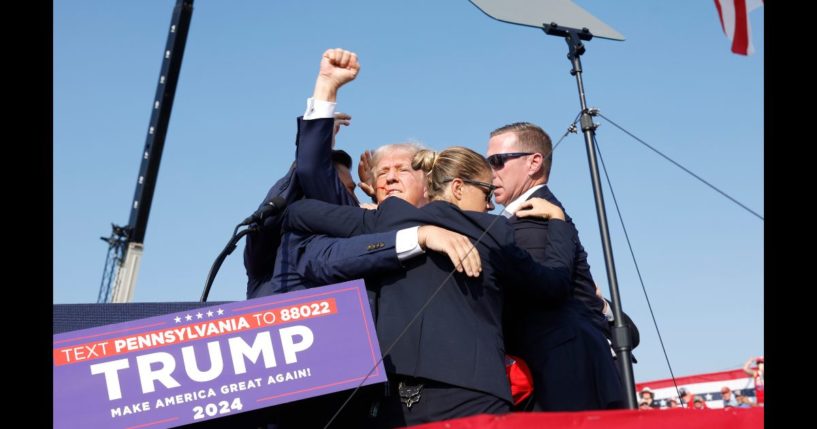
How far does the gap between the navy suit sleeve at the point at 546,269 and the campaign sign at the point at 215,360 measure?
1.92ft

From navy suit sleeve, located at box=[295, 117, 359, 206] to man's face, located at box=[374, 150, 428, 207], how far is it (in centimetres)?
45

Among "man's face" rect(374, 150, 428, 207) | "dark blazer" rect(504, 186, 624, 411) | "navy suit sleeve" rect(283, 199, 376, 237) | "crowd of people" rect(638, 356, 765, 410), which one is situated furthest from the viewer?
"crowd of people" rect(638, 356, 765, 410)

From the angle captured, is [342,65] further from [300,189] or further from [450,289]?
[450,289]

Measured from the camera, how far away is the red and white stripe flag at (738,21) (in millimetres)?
3148

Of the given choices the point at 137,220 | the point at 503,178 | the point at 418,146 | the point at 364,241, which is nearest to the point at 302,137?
the point at 364,241

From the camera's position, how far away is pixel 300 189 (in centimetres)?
371

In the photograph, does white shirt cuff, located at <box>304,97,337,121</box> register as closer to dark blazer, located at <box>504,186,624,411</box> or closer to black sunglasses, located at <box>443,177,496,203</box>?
black sunglasses, located at <box>443,177,496,203</box>

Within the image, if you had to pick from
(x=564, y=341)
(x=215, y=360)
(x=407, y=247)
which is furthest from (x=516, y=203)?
(x=215, y=360)

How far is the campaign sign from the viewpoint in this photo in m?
2.75

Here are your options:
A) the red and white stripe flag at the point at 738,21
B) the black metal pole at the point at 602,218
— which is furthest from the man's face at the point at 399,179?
the red and white stripe flag at the point at 738,21

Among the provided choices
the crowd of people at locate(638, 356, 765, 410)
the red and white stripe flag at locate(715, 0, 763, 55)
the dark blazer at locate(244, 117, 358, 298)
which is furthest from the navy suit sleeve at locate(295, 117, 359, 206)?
the crowd of people at locate(638, 356, 765, 410)
